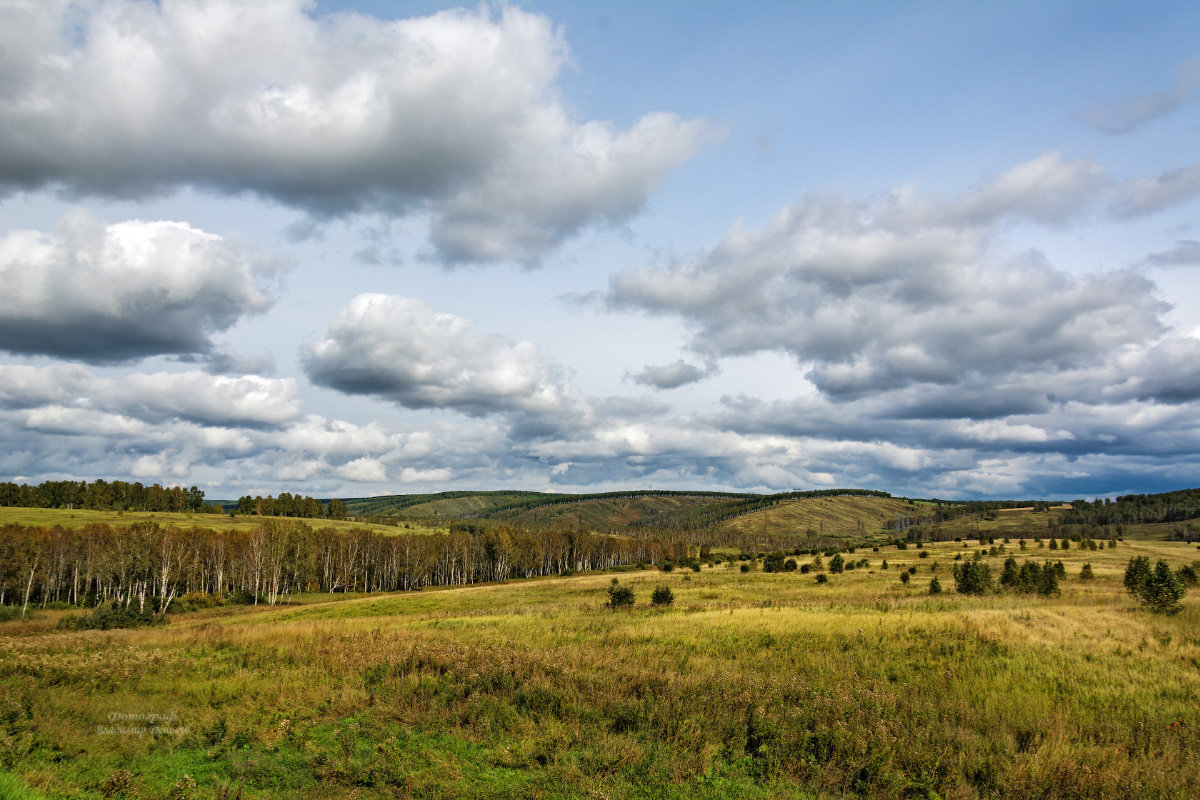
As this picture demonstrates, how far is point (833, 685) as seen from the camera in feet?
48.0

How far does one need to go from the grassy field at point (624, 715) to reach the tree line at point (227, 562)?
52.5 meters

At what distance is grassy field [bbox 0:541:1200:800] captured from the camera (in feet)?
31.8

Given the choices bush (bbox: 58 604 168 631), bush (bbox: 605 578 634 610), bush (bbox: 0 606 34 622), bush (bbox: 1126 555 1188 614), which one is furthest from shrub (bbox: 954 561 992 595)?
bush (bbox: 0 606 34 622)

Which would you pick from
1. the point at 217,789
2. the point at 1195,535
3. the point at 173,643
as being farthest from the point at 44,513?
the point at 1195,535

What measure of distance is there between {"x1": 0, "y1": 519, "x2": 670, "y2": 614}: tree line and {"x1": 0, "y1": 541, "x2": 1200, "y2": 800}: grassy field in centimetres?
5254

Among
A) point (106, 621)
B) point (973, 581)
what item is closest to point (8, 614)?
point (106, 621)

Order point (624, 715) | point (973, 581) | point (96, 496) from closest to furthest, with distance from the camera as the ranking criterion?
point (624, 715), point (973, 581), point (96, 496)

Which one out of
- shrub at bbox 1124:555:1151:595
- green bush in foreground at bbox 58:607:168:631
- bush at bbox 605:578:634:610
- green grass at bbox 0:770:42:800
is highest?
green grass at bbox 0:770:42:800

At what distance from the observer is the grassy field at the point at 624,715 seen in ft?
31.8

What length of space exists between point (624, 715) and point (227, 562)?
102785 millimetres

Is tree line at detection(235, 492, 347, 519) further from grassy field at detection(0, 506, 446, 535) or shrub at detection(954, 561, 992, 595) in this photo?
shrub at detection(954, 561, 992, 595)

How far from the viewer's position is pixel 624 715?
39.4ft

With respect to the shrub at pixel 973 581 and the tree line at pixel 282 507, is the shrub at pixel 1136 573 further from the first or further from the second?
the tree line at pixel 282 507

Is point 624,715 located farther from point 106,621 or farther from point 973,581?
point 106,621
